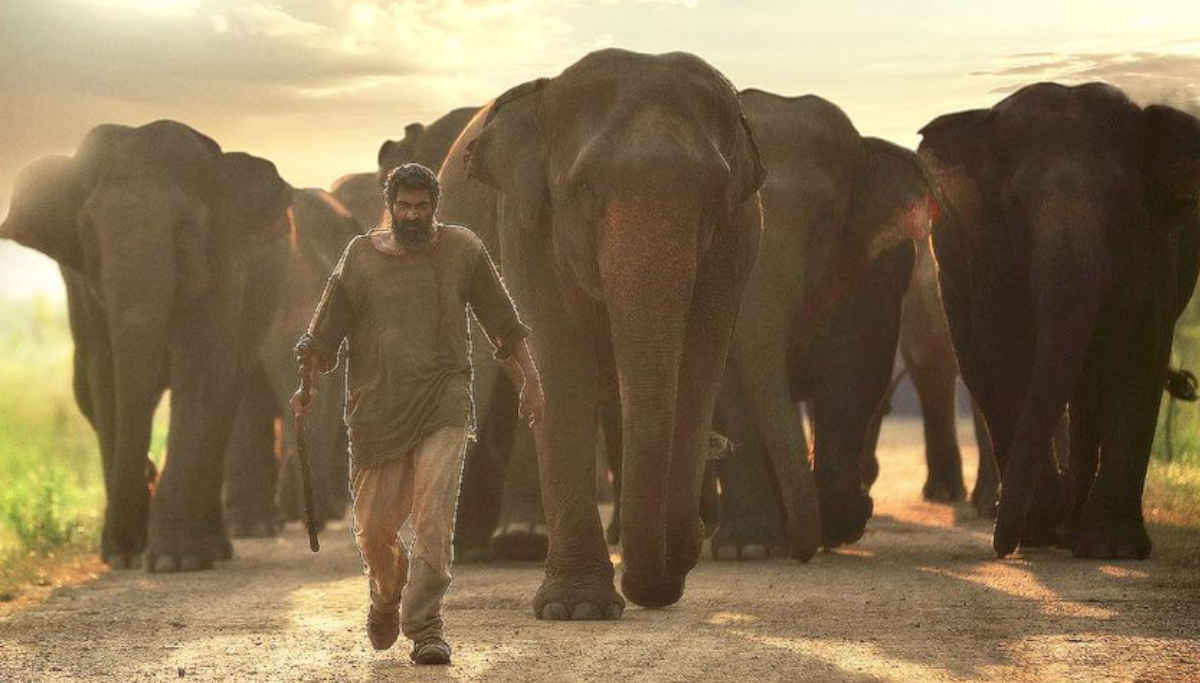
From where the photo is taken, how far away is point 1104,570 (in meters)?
12.7

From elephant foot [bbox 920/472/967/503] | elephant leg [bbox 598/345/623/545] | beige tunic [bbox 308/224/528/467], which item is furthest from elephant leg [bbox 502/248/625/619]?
elephant foot [bbox 920/472/967/503]

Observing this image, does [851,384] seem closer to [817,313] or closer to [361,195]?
[817,313]

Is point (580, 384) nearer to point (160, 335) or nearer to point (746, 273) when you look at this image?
point (746, 273)

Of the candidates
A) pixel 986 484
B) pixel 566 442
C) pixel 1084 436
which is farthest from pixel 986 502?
pixel 566 442

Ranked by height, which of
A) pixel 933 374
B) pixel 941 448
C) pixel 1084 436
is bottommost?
pixel 941 448

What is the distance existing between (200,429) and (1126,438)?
5.70 metres

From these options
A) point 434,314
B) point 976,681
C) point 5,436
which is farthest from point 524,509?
point 5,436

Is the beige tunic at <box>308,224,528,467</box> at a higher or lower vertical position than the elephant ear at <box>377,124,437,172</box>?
lower

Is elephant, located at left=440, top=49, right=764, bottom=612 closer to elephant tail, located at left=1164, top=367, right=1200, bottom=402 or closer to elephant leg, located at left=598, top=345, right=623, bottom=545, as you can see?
elephant leg, located at left=598, top=345, right=623, bottom=545

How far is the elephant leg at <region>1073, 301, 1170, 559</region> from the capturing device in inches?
533

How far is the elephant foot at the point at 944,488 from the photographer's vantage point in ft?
66.0

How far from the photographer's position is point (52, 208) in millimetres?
15188

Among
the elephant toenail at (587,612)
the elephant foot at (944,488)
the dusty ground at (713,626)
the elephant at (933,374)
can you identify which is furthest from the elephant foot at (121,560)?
the elephant foot at (944,488)

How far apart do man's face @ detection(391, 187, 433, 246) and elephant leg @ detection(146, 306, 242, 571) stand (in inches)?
219
